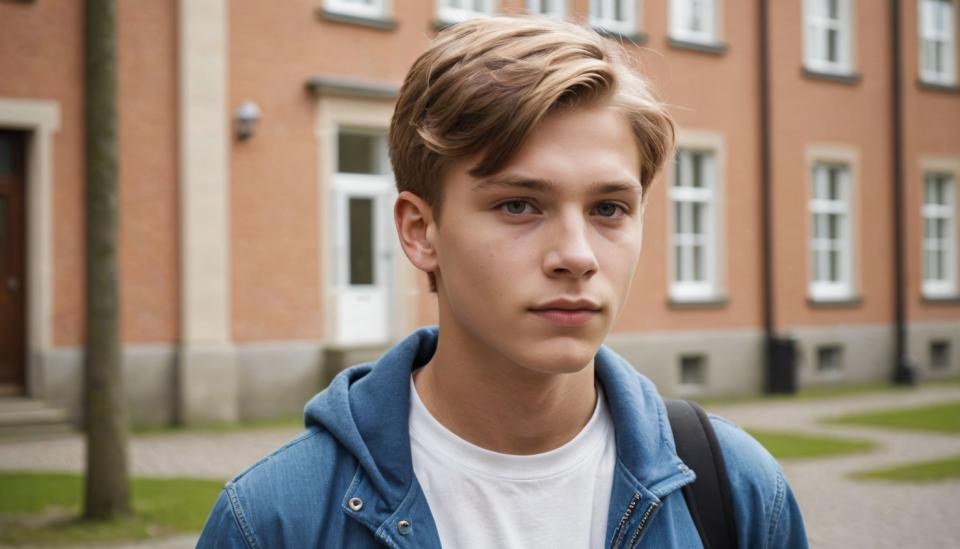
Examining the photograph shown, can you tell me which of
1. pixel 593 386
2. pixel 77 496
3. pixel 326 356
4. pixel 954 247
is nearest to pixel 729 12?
pixel 954 247

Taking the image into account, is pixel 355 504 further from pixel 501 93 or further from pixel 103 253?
pixel 103 253

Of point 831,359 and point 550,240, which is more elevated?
point 550,240

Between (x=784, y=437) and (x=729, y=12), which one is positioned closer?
(x=784, y=437)

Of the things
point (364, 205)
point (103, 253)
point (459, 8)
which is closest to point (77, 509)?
point (103, 253)

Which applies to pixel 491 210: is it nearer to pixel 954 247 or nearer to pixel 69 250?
pixel 69 250

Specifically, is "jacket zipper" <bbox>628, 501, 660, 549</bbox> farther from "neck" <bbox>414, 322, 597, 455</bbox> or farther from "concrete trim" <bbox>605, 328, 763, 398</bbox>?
"concrete trim" <bbox>605, 328, 763, 398</bbox>

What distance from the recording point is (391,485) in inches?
78.5

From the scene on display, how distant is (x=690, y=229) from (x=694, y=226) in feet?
0.45

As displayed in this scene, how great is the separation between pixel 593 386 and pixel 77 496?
746 centimetres

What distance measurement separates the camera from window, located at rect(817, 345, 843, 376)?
21.3 metres

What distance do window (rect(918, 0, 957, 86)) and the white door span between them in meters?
13.1

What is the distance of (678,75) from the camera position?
62.3 ft

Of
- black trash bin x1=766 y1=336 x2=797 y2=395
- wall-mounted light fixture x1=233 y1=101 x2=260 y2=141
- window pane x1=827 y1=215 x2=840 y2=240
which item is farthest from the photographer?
window pane x1=827 y1=215 x2=840 y2=240

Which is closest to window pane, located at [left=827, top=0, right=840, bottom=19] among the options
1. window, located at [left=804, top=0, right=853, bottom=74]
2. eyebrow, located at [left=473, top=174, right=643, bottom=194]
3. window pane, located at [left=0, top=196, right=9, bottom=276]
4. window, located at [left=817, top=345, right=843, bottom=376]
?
window, located at [left=804, top=0, right=853, bottom=74]
